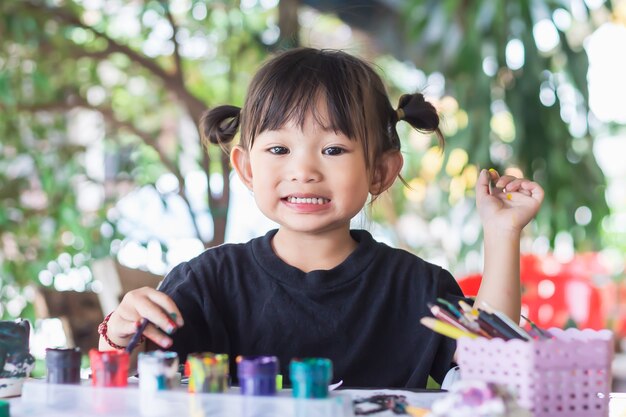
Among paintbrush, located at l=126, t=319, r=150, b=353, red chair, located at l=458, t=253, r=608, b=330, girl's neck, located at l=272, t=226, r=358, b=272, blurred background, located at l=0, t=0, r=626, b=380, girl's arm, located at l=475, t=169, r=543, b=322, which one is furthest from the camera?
red chair, located at l=458, t=253, r=608, b=330

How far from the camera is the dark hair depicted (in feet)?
3.46

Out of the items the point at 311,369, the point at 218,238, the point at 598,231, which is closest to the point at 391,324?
the point at 311,369

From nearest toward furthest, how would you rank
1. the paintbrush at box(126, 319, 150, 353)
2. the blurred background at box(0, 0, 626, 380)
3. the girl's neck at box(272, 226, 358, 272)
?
1. the paintbrush at box(126, 319, 150, 353)
2. the girl's neck at box(272, 226, 358, 272)
3. the blurred background at box(0, 0, 626, 380)

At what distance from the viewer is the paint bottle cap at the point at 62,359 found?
0.76m

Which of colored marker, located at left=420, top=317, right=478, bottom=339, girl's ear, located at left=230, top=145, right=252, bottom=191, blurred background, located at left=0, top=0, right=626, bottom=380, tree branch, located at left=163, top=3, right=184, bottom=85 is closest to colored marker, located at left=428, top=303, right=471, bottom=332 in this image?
colored marker, located at left=420, top=317, right=478, bottom=339

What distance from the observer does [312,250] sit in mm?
1126

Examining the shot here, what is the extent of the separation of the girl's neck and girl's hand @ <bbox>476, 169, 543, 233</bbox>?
0.67ft

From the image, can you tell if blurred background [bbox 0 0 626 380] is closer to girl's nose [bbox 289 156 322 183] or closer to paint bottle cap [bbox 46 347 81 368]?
girl's nose [bbox 289 156 322 183]

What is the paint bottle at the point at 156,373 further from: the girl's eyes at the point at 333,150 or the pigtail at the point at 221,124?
the pigtail at the point at 221,124

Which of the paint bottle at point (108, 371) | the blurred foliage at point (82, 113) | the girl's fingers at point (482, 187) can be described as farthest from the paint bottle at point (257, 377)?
the blurred foliage at point (82, 113)

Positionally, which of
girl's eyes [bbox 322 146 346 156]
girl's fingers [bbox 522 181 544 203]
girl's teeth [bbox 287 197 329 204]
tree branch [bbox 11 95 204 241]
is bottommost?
girl's teeth [bbox 287 197 329 204]

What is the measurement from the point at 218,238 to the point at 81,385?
1.58 meters

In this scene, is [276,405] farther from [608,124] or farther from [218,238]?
[608,124]

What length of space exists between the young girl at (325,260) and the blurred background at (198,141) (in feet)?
3.26
